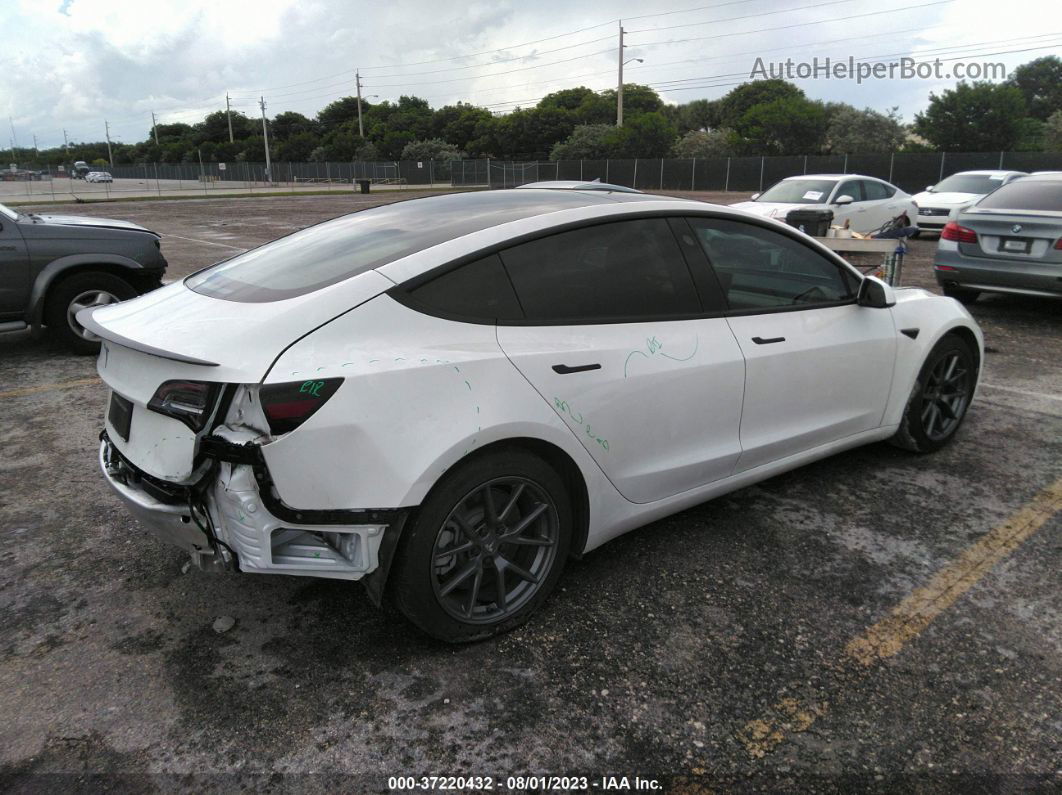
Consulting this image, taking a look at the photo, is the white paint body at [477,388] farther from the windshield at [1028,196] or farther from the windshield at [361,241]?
the windshield at [1028,196]

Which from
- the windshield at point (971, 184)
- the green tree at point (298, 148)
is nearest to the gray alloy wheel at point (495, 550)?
the windshield at point (971, 184)

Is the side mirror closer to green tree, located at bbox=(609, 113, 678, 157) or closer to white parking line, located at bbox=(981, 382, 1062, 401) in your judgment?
white parking line, located at bbox=(981, 382, 1062, 401)

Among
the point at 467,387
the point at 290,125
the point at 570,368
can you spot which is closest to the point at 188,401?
the point at 467,387

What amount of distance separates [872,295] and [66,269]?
20.9 ft

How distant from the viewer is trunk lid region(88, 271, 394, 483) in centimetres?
243

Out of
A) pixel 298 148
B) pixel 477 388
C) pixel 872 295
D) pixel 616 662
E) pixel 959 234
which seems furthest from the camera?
pixel 298 148

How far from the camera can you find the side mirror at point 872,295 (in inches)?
153

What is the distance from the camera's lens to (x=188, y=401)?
249 cm

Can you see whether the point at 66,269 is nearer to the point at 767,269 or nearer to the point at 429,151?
the point at 767,269

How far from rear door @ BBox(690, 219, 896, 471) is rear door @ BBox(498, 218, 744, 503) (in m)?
0.13

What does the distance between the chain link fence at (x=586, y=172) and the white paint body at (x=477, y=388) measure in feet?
106

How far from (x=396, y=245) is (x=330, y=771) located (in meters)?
1.79

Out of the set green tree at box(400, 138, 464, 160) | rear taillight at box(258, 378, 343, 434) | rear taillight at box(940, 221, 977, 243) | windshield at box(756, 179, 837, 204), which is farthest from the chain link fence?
rear taillight at box(258, 378, 343, 434)

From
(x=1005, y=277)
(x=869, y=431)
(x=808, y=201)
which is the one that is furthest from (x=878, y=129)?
(x=869, y=431)
